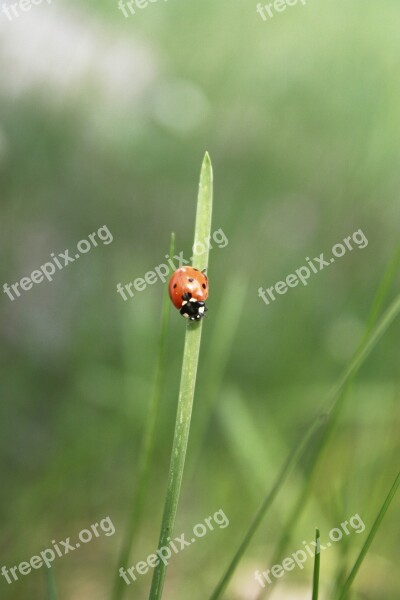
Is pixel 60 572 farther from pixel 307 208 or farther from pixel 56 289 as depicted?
pixel 307 208

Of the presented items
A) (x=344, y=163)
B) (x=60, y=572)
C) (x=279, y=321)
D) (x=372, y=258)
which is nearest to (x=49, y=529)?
(x=60, y=572)

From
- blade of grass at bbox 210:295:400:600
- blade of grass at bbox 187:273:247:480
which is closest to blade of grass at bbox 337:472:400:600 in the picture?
blade of grass at bbox 210:295:400:600

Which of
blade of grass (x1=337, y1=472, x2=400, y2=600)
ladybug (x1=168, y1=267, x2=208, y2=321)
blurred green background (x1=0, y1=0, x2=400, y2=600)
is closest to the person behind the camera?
blade of grass (x1=337, y1=472, x2=400, y2=600)

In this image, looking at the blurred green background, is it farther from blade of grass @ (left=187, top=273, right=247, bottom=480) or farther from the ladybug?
the ladybug

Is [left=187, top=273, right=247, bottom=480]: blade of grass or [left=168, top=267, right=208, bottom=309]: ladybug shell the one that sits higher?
[left=168, top=267, right=208, bottom=309]: ladybug shell

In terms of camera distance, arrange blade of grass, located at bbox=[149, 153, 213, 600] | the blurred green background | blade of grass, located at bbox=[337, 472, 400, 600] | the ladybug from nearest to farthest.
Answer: blade of grass, located at bbox=[149, 153, 213, 600], blade of grass, located at bbox=[337, 472, 400, 600], the ladybug, the blurred green background
